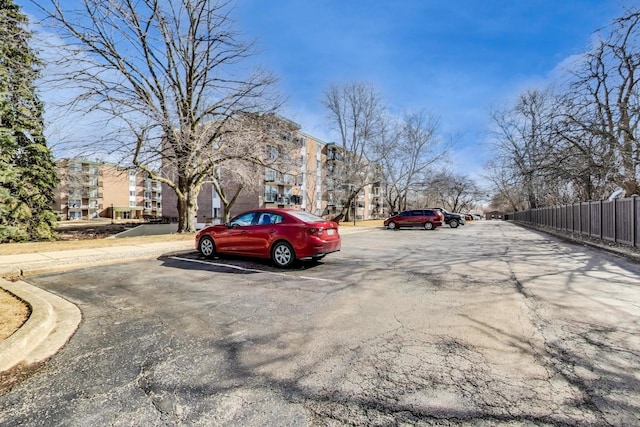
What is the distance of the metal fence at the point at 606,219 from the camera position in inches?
464

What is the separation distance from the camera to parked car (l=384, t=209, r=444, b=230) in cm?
2652

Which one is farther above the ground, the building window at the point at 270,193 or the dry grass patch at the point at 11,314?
the building window at the point at 270,193

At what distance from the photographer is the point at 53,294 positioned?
568 cm

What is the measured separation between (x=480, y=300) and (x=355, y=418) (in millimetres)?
3760

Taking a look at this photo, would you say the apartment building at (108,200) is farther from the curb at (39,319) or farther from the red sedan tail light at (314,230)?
the red sedan tail light at (314,230)

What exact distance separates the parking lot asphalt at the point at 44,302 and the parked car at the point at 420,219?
20.5 meters

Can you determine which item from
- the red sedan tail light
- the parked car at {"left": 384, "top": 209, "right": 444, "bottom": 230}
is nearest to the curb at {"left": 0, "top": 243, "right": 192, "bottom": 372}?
the red sedan tail light

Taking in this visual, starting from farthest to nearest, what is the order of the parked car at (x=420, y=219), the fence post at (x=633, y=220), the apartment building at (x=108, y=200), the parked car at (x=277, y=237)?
the apartment building at (x=108, y=200)
the parked car at (x=420, y=219)
the fence post at (x=633, y=220)
the parked car at (x=277, y=237)

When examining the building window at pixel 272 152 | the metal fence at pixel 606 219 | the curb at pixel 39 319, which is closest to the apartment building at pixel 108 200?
the building window at pixel 272 152

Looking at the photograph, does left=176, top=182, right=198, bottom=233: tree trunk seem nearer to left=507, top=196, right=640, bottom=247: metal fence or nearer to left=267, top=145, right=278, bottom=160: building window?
left=267, top=145, right=278, bottom=160: building window

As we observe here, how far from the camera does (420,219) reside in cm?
2684

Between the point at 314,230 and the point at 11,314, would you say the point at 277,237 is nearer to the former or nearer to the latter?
the point at 314,230

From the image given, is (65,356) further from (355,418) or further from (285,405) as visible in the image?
(355,418)

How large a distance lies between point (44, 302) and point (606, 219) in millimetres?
19481
